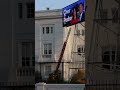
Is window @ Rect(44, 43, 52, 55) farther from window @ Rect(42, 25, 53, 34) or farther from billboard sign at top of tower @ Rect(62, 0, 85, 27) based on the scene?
billboard sign at top of tower @ Rect(62, 0, 85, 27)

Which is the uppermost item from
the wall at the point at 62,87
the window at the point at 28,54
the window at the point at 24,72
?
the window at the point at 28,54

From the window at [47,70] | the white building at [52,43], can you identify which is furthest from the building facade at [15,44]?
the window at [47,70]

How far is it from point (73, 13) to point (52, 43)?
5.62m

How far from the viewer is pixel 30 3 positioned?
195 inches

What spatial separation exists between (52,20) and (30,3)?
85.3 feet

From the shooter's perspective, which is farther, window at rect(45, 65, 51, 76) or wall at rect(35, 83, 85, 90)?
window at rect(45, 65, 51, 76)

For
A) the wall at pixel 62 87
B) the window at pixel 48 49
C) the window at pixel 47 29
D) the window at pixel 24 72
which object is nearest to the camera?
the window at pixel 24 72

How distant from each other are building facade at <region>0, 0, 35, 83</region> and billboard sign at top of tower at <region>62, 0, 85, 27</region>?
18.2m

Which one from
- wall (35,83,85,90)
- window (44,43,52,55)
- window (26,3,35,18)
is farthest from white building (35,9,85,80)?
window (26,3,35,18)

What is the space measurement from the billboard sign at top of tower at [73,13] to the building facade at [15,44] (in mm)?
18215

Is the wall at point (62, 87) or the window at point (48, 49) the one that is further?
the window at point (48, 49)

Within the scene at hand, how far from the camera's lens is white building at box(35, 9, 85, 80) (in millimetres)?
28156

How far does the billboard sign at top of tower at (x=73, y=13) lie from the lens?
23.9 m

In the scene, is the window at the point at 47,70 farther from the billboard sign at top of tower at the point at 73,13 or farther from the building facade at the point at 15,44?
the building facade at the point at 15,44
